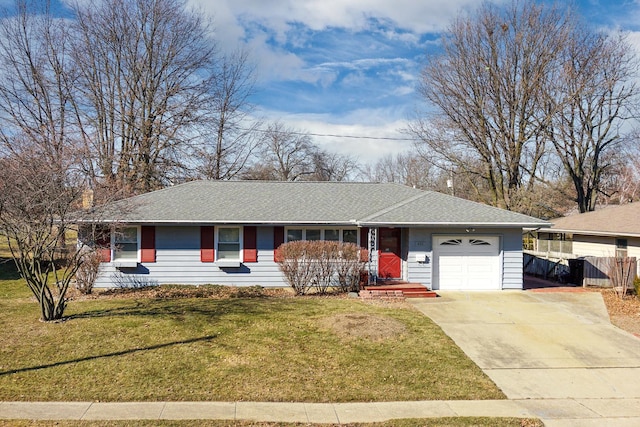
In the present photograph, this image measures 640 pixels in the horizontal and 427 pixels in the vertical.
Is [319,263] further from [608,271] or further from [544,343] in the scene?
[608,271]

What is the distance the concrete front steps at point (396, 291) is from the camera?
1359cm

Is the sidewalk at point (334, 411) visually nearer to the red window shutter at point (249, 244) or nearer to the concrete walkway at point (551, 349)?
the concrete walkway at point (551, 349)

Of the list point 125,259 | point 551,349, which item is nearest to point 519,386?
point 551,349

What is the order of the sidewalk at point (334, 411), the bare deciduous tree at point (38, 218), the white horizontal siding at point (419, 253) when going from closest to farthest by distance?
the sidewalk at point (334, 411) → the bare deciduous tree at point (38, 218) → the white horizontal siding at point (419, 253)

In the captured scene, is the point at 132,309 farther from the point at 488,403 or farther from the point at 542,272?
the point at 542,272

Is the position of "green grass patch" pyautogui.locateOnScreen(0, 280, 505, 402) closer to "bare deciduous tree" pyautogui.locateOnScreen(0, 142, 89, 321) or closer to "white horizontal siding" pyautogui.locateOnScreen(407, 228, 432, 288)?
"bare deciduous tree" pyautogui.locateOnScreen(0, 142, 89, 321)

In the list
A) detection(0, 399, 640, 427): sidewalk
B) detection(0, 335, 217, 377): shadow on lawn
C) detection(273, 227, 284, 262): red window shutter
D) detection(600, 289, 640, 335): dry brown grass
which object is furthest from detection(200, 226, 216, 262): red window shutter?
detection(600, 289, 640, 335): dry brown grass

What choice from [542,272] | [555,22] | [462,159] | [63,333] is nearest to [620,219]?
[542,272]

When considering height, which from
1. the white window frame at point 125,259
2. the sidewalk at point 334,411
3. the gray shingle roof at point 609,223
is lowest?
the sidewalk at point 334,411

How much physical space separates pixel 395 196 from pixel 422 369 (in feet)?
36.4

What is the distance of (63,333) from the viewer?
909cm

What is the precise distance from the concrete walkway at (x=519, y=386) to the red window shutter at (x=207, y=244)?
23.7ft

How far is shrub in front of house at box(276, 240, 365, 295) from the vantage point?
13.8 m

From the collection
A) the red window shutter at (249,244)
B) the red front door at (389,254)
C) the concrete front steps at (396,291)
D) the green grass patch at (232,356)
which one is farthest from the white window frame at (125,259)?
the red front door at (389,254)
